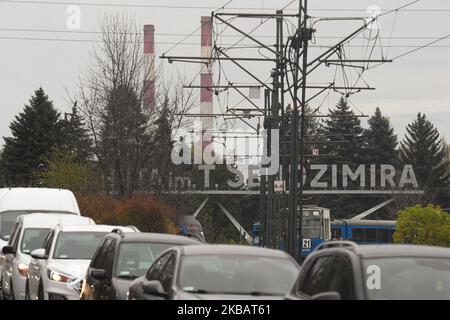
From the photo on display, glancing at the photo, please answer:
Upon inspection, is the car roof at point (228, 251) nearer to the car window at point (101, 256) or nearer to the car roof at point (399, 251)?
the car roof at point (399, 251)

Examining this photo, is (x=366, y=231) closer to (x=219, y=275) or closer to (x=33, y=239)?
(x=33, y=239)

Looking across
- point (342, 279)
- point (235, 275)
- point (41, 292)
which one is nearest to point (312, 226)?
point (41, 292)

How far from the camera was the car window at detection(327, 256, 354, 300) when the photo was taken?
28.0ft

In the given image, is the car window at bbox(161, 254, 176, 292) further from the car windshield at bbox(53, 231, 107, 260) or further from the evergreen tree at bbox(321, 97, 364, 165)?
the evergreen tree at bbox(321, 97, 364, 165)

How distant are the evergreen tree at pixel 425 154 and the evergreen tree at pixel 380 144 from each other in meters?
1.30

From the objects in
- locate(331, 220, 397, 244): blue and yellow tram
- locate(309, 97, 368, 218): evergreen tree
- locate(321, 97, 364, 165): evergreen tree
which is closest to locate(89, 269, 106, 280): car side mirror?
locate(331, 220, 397, 244): blue and yellow tram

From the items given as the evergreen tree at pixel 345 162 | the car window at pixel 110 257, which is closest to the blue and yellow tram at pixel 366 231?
the evergreen tree at pixel 345 162

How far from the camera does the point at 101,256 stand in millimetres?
14547

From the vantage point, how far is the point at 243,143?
74.3 meters

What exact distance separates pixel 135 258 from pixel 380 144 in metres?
104

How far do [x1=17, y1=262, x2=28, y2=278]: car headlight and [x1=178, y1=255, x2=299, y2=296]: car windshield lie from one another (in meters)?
9.19
